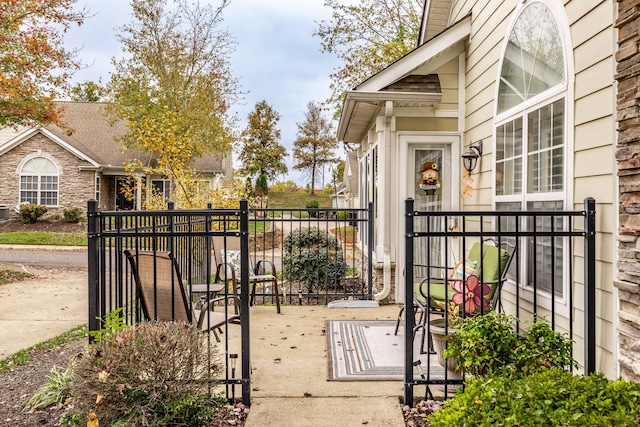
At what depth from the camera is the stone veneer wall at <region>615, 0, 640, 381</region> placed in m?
2.51

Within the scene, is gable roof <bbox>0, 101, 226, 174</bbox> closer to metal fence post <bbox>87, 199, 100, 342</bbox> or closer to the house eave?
the house eave

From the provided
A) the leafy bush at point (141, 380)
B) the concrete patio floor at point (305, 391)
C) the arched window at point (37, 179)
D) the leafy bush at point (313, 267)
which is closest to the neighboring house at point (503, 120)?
the leafy bush at point (313, 267)

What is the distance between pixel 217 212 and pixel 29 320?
3934 mm

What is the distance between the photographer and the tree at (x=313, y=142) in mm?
35219

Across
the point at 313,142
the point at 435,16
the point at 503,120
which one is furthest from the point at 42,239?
the point at 313,142

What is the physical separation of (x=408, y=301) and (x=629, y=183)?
55.1 inches

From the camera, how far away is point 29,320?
18.1 ft

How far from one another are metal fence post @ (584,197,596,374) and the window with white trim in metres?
0.24

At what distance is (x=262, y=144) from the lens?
32812 mm

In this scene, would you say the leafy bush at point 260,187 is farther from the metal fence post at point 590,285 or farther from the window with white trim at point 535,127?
the metal fence post at point 590,285

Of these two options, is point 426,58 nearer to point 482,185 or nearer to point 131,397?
point 482,185

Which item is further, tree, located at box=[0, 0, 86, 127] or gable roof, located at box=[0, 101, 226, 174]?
gable roof, located at box=[0, 101, 226, 174]

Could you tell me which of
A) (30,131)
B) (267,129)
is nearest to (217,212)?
(30,131)

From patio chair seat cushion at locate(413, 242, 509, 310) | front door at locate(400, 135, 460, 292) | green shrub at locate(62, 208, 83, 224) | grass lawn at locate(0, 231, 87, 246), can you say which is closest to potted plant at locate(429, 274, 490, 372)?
patio chair seat cushion at locate(413, 242, 509, 310)
